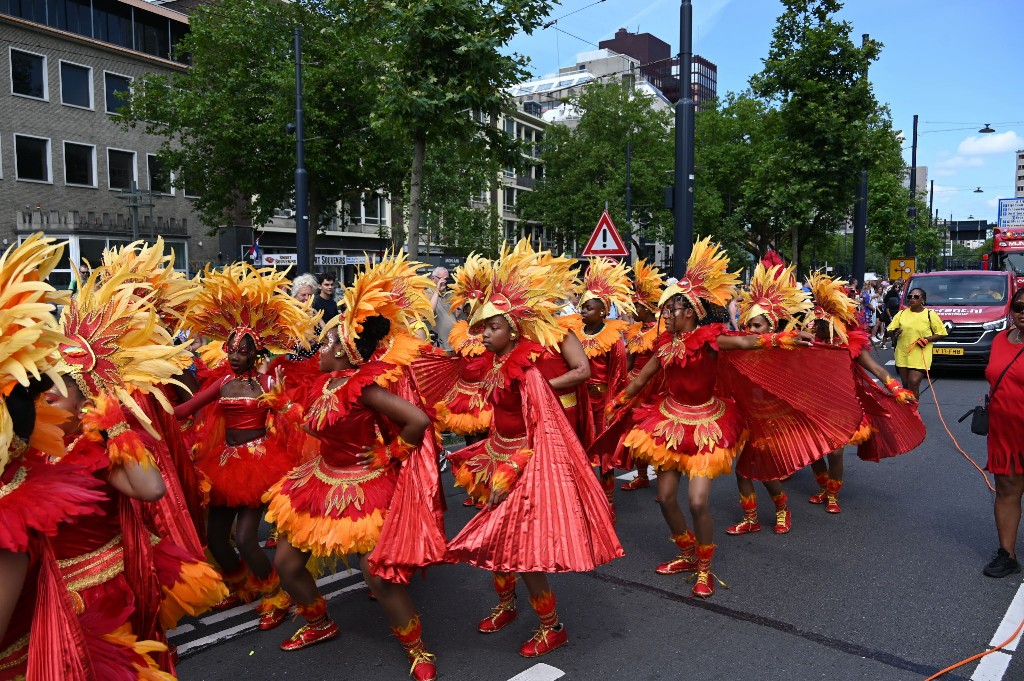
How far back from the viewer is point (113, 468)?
2521mm

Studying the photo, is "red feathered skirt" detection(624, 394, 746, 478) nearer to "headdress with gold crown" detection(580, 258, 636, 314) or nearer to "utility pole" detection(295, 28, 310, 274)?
"headdress with gold crown" detection(580, 258, 636, 314)

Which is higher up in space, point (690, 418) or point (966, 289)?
point (966, 289)

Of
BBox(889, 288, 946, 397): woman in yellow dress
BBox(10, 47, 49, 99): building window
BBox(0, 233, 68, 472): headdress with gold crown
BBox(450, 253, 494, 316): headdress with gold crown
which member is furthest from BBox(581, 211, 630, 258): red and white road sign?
BBox(10, 47, 49, 99): building window

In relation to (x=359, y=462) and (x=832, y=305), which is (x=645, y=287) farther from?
(x=359, y=462)

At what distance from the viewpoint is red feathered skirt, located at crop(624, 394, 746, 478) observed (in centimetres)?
499

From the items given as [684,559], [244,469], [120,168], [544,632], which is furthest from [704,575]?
[120,168]

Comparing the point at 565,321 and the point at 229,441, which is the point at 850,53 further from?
the point at 229,441

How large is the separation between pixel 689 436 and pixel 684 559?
89 cm

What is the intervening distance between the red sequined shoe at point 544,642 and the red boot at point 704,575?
3.59 ft

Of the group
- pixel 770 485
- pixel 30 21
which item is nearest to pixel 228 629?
pixel 770 485

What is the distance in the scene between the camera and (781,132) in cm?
1789

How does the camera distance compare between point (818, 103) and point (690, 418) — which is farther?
point (818, 103)

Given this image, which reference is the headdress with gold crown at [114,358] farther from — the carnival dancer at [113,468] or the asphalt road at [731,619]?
the asphalt road at [731,619]

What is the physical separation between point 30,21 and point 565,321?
30437 mm
